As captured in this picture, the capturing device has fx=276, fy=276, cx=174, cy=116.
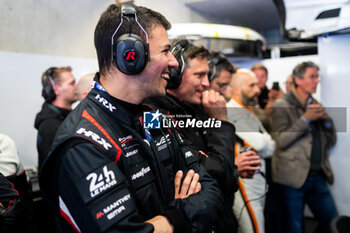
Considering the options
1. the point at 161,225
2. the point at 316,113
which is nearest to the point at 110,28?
the point at 161,225

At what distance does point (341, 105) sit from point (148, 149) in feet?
4.72

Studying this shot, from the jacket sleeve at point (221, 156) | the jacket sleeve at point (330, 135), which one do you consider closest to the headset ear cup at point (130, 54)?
the jacket sleeve at point (221, 156)

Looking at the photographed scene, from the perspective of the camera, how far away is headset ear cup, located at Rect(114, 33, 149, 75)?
82cm

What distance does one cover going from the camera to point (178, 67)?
122cm

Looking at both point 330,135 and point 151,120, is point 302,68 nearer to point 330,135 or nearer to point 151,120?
point 330,135

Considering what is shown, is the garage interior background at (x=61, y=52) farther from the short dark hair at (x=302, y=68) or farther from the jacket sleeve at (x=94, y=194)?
the jacket sleeve at (x=94, y=194)

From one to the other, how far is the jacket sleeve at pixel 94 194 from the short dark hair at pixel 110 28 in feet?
1.05

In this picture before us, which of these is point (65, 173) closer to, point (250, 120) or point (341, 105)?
point (250, 120)

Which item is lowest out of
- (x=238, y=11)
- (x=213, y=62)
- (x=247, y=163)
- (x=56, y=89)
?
(x=247, y=163)

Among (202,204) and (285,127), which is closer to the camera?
(202,204)

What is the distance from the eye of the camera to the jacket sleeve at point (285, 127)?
2.19 meters

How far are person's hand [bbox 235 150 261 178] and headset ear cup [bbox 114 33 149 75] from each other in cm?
94

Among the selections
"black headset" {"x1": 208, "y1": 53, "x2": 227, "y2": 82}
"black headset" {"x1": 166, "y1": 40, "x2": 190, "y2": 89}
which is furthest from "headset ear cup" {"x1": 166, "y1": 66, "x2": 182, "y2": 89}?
"black headset" {"x1": 208, "y1": 53, "x2": 227, "y2": 82}

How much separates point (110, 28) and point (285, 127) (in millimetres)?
1852
